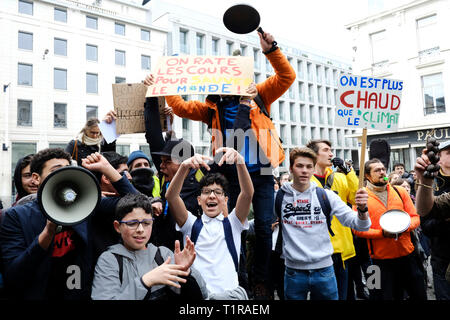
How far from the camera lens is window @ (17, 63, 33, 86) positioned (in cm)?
2320

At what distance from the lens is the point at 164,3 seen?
1204 inches

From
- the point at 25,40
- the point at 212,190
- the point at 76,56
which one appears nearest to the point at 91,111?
the point at 76,56

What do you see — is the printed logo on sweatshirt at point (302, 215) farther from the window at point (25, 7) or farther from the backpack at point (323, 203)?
the window at point (25, 7)

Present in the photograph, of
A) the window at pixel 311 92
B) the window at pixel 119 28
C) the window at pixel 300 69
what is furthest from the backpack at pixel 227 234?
the window at pixel 311 92

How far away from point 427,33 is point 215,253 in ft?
67.1

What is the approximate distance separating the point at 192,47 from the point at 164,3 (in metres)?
4.61

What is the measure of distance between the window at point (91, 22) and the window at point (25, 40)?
4.25 m

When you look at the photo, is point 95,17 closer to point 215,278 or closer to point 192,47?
point 192,47

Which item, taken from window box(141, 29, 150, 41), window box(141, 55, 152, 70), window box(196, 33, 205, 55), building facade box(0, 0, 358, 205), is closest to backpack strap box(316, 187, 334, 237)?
building facade box(0, 0, 358, 205)

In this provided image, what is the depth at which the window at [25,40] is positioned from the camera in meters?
23.5

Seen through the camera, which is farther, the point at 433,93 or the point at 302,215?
the point at 433,93

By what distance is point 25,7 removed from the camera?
23953mm

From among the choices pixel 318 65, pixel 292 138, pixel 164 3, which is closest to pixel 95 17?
pixel 164 3

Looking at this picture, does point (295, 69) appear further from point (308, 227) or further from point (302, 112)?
point (308, 227)
